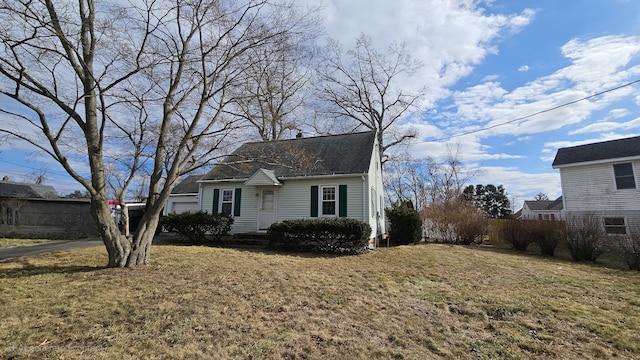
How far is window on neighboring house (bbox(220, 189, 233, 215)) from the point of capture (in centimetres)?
1505

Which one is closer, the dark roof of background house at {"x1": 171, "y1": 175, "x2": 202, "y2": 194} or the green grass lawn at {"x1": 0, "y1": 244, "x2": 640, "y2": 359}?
the green grass lawn at {"x1": 0, "y1": 244, "x2": 640, "y2": 359}

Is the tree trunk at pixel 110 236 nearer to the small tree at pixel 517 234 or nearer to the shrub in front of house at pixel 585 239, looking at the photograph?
the shrub in front of house at pixel 585 239

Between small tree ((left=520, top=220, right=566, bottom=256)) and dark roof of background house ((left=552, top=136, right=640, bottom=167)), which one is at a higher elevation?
dark roof of background house ((left=552, top=136, right=640, bottom=167))

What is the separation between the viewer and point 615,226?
1549 centimetres

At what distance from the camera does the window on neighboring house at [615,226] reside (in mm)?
15375

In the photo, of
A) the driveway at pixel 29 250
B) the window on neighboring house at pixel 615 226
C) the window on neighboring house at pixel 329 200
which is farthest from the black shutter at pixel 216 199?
the window on neighboring house at pixel 615 226

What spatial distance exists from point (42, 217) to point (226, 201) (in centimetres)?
1453

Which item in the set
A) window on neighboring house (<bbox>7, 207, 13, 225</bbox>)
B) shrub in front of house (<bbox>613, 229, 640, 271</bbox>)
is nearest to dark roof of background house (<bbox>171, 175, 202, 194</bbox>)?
window on neighboring house (<bbox>7, 207, 13, 225</bbox>)

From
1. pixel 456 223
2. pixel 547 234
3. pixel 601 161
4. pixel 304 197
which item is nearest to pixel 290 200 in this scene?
pixel 304 197

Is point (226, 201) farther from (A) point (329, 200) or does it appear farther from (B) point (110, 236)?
(B) point (110, 236)

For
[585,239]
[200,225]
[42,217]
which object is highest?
[42,217]

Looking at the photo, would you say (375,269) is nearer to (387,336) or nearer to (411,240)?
(387,336)

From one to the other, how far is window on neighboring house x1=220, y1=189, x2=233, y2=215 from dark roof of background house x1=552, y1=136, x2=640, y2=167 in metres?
19.0

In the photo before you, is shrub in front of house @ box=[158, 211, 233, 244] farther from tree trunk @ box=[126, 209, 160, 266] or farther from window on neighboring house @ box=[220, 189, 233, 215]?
tree trunk @ box=[126, 209, 160, 266]
